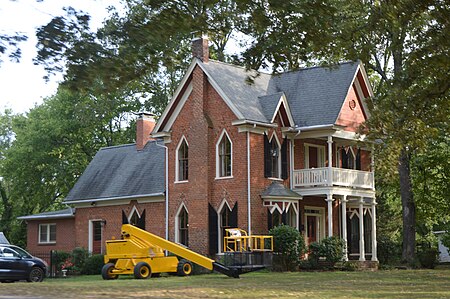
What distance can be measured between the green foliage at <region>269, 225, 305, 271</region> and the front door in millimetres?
4650

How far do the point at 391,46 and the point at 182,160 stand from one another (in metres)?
16.4

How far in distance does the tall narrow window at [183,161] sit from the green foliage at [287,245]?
6.07 m

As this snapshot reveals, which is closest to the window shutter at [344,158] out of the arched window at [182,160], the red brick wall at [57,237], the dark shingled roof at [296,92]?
the dark shingled roof at [296,92]

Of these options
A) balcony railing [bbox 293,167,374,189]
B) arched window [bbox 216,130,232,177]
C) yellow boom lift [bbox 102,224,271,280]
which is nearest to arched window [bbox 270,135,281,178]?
balcony railing [bbox 293,167,374,189]

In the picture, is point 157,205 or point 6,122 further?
point 6,122

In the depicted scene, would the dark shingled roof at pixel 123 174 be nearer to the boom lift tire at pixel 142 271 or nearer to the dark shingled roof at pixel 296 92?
the dark shingled roof at pixel 296 92

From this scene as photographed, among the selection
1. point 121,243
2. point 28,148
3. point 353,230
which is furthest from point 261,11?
point 28,148

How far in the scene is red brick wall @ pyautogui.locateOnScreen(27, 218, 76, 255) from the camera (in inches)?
1763

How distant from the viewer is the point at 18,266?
27.6m

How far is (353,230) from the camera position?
133 ft

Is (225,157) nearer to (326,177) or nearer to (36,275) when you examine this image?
(326,177)

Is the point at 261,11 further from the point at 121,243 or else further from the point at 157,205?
the point at 157,205

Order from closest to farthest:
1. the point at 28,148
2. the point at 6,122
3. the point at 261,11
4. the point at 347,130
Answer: the point at 261,11, the point at 347,130, the point at 28,148, the point at 6,122

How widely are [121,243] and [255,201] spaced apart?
779cm
